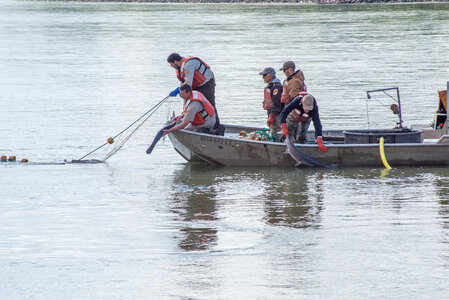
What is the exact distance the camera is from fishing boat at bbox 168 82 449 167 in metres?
12.9

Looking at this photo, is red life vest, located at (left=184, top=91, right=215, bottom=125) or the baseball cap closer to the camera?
the baseball cap

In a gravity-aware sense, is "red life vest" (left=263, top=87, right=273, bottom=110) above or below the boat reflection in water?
above

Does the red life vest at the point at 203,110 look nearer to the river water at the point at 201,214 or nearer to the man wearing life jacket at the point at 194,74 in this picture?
the man wearing life jacket at the point at 194,74

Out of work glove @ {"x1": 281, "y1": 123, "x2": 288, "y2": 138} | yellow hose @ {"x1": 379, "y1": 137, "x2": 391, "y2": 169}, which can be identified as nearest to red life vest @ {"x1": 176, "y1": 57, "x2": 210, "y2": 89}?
work glove @ {"x1": 281, "y1": 123, "x2": 288, "y2": 138}

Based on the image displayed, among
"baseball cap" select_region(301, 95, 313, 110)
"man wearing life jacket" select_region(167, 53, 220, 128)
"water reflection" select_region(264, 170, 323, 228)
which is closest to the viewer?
"water reflection" select_region(264, 170, 323, 228)

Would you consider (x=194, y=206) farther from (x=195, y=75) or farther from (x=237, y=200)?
(x=195, y=75)

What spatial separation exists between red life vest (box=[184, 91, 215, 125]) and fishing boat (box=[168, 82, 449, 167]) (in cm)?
26

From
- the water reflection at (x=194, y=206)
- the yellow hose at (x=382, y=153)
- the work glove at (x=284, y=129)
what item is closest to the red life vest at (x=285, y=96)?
the work glove at (x=284, y=129)

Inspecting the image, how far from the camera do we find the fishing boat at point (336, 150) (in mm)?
12867

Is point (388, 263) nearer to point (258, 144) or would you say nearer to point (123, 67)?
point (258, 144)

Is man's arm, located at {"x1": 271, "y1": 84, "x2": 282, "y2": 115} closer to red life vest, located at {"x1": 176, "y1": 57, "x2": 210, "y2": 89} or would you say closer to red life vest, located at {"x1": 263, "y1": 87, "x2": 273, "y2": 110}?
red life vest, located at {"x1": 263, "y1": 87, "x2": 273, "y2": 110}

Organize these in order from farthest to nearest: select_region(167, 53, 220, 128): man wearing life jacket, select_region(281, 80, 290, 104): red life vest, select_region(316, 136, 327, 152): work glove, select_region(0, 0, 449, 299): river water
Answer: select_region(167, 53, 220, 128): man wearing life jacket
select_region(281, 80, 290, 104): red life vest
select_region(316, 136, 327, 152): work glove
select_region(0, 0, 449, 299): river water

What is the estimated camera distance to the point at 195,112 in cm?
1312

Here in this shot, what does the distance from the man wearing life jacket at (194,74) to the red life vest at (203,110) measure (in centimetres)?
30
